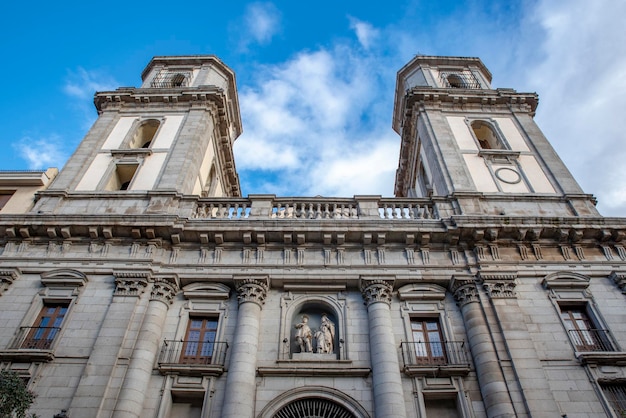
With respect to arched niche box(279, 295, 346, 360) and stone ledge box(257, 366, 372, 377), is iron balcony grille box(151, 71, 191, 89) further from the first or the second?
stone ledge box(257, 366, 372, 377)

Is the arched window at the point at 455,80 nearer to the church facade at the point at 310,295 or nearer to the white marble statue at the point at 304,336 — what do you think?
the church facade at the point at 310,295

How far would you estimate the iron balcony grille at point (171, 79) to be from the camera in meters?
27.9

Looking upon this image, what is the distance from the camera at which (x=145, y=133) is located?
80.6 feet

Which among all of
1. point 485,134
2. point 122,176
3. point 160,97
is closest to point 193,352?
point 122,176

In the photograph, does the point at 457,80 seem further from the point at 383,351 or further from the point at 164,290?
the point at 164,290

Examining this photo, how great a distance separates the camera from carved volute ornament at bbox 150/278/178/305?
15320 millimetres

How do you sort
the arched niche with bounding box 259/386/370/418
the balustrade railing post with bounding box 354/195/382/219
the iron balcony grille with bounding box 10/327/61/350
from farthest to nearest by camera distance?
the balustrade railing post with bounding box 354/195/382/219, the iron balcony grille with bounding box 10/327/61/350, the arched niche with bounding box 259/386/370/418

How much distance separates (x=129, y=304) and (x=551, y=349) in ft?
43.4

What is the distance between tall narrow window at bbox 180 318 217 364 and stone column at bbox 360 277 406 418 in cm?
507

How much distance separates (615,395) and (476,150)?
12333 millimetres

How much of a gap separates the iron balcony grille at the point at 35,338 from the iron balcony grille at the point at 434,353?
35.7 ft

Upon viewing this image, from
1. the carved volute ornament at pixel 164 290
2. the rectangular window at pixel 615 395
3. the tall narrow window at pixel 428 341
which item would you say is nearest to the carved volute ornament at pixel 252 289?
the carved volute ornament at pixel 164 290

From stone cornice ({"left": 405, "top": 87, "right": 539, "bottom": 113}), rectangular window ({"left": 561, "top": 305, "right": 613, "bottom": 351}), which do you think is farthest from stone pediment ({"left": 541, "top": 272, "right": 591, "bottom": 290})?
stone cornice ({"left": 405, "top": 87, "right": 539, "bottom": 113})

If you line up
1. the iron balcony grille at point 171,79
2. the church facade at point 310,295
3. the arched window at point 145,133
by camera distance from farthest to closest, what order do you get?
the iron balcony grille at point 171,79, the arched window at point 145,133, the church facade at point 310,295
